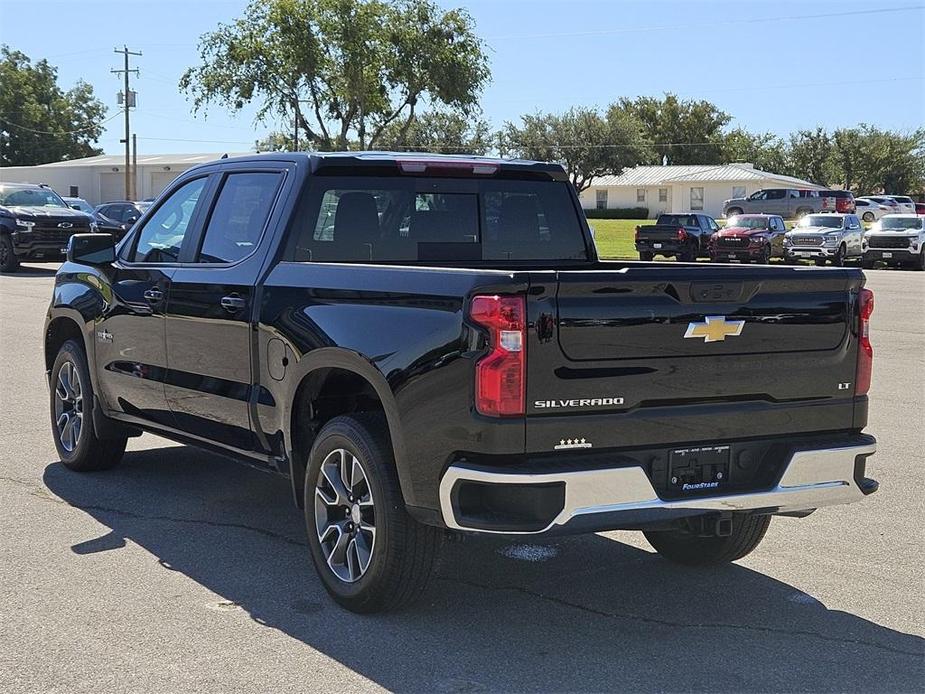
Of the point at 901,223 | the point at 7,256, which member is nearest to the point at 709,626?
the point at 7,256

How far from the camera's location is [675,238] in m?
37.9

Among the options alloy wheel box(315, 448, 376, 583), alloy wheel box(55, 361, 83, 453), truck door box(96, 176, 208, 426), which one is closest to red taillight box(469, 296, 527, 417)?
alloy wheel box(315, 448, 376, 583)

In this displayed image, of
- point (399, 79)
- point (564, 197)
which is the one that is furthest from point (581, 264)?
point (399, 79)

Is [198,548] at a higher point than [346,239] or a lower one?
lower

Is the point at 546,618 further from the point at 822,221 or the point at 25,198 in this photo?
the point at 822,221

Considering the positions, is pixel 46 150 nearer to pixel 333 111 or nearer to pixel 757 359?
pixel 333 111

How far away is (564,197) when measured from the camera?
6.62 m

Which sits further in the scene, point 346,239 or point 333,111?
point 333,111

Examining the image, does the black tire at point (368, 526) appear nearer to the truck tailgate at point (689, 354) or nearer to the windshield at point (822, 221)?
the truck tailgate at point (689, 354)

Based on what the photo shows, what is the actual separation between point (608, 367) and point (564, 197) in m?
2.40

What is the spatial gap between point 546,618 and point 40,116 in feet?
363

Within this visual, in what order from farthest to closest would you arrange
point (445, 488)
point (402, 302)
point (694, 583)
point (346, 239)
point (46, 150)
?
point (46, 150)
point (346, 239)
point (694, 583)
point (402, 302)
point (445, 488)

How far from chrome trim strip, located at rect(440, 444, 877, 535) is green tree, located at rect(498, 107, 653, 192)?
8149 cm

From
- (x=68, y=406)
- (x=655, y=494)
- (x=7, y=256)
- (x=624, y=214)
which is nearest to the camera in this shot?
(x=655, y=494)
